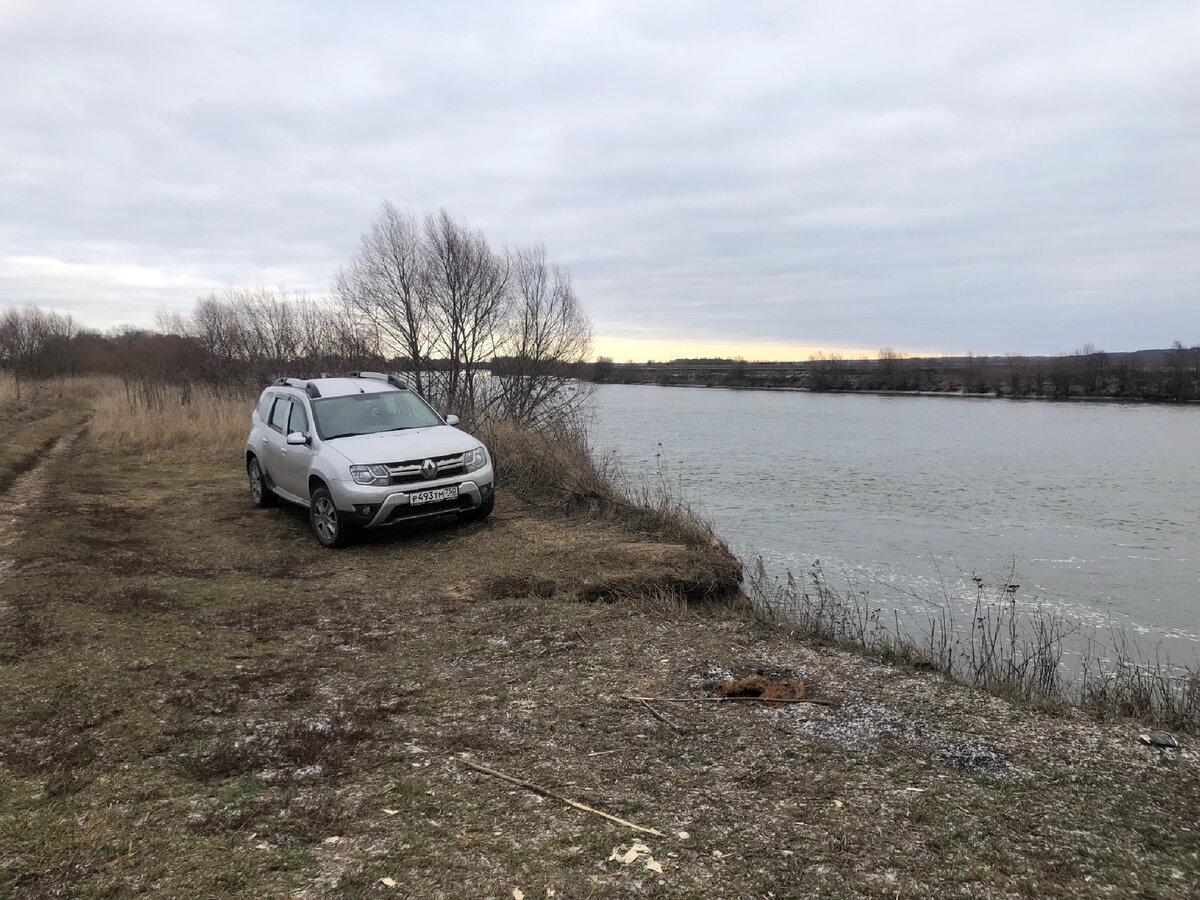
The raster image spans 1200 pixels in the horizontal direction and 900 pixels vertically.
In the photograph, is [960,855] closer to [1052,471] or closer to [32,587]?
[32,587]

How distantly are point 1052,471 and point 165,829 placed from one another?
78.6 feet

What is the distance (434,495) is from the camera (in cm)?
817

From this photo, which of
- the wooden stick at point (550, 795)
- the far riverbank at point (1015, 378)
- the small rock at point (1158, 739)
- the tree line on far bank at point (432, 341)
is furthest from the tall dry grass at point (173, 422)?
the far riverbank at point (1015, 378)

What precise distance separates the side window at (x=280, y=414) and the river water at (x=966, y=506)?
611 cm

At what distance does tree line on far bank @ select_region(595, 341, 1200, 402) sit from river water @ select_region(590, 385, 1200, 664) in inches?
697

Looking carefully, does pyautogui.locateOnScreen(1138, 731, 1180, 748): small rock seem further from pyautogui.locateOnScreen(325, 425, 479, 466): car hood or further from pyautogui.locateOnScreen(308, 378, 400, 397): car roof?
pyautogui.locateOnScreen(308, 378, 400, 397): car roof

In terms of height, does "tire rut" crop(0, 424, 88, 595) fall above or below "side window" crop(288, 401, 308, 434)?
below

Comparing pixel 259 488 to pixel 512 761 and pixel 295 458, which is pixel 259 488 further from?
pixel 512 761

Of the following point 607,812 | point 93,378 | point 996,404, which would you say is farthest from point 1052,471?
point 93,378

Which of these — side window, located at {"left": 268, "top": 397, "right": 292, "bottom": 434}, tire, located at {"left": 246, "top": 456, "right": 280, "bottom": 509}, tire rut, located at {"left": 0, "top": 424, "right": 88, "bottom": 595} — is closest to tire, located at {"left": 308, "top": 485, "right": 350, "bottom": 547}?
side window, located at {"left": 268, "top": 397, "right": 292, "bottom": 434}

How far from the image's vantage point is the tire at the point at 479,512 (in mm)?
8797

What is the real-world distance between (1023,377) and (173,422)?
59.9 meters

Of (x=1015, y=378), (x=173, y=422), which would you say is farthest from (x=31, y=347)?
(x=1015, y=378)

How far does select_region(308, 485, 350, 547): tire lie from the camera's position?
807cm
